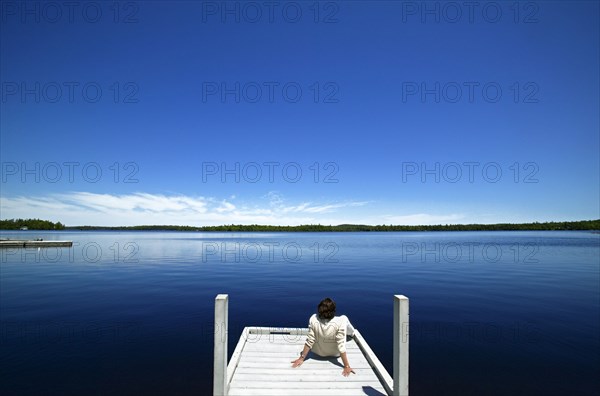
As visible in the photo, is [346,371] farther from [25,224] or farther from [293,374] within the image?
[25,224]

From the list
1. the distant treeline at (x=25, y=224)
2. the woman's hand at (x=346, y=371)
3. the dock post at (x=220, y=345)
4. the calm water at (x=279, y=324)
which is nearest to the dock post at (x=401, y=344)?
the woman's hand at (x=346, y=371)

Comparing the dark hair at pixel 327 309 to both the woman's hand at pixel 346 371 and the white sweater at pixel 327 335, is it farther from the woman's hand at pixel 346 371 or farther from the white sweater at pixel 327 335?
the woman's hand at pixel 346 371

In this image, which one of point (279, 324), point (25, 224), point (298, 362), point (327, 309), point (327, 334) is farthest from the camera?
point (25, 224)

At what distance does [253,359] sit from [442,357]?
22.7 feet

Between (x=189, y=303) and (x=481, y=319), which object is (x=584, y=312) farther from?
(x=189, y=303)

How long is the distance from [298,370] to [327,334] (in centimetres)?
105

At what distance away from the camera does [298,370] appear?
7051mm

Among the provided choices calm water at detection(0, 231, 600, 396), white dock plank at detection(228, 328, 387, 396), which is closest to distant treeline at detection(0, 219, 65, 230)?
calm water at detection(0, 231, 600, 396)

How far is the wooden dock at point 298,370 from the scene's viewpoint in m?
5.61

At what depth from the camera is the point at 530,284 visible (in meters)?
23.3

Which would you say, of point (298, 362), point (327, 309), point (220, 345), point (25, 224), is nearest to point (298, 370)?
point (298, 362)

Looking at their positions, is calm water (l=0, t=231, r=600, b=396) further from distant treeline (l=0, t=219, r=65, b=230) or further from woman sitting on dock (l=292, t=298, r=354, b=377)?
distant treeline (l=0, t=219, r=65, b=230)

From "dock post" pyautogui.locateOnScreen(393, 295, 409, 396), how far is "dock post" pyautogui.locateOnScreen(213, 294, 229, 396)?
3211 mm

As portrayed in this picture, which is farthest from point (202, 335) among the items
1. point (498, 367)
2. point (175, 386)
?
point (498, 367)
